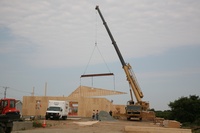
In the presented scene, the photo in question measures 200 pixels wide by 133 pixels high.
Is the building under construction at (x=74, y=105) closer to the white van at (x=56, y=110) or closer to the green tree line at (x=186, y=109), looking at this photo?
the white van at (x=56, y=110)

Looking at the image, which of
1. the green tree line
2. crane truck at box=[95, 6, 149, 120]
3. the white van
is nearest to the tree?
the green tree line

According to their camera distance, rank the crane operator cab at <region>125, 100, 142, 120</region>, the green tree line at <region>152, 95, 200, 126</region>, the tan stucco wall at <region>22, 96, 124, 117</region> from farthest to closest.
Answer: the tan stucco wall at <region>22, 96, 124, 117</region> → the green tree line at <region>152, 95, 200, 126</region> → the crane operator cab at <region>125, 100, 142, 120</region>

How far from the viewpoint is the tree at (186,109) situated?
41031 millimetres

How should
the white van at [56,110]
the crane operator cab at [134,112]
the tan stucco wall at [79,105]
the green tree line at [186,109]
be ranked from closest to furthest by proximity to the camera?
the white van at [56,110], the crane operator cab at [134,112], the green tree line at [186,109], the tan stucco wall at [79,105]

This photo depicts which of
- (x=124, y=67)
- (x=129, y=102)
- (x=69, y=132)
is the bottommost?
(x=69, y=132)

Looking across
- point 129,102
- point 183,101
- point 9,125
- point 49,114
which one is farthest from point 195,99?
point 9,125

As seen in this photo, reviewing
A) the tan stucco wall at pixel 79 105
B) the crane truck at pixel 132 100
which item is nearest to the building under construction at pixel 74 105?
the tan stucco wall at pixel 79 105

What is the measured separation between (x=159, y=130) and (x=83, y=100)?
2620cm

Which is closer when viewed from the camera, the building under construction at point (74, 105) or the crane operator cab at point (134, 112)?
the crane operator cab at point (134, 112)

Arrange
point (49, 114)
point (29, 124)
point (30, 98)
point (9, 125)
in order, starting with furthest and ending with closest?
point (30, 98)
point (49, 114)
point (29, 124)
point (9, 125)

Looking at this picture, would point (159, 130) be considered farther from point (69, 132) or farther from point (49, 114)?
point (49, 114)

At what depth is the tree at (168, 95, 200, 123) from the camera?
41031 millimetres

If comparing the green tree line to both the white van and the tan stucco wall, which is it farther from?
the white van

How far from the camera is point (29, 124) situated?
2128 cm
